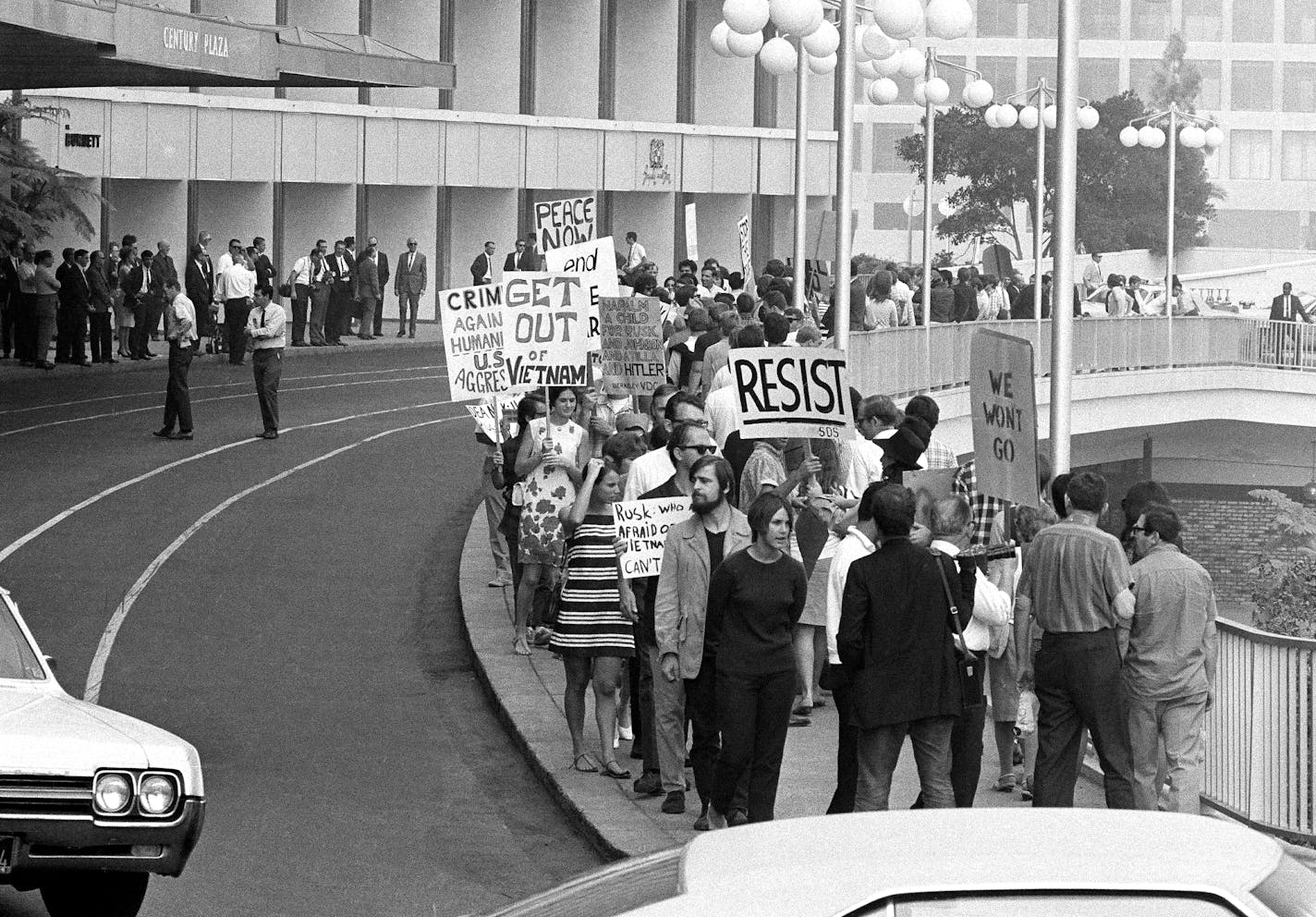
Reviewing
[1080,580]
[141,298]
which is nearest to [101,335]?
[141,298]

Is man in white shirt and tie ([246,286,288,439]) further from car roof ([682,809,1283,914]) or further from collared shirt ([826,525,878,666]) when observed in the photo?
car roof ([682,809,1283,914])

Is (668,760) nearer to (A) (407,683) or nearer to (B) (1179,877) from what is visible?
(A) (407,683)

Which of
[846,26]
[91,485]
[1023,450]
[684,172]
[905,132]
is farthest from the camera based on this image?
[905,132]

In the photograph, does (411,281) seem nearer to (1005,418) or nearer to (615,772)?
(615,772)

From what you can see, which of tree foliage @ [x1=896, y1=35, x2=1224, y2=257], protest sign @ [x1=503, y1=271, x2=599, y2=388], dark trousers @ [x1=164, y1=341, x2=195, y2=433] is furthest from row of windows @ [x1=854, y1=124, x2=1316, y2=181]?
protest sign @ [x1=503, y1=271, x2=599, y2=388]

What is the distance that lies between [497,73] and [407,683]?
42.1m

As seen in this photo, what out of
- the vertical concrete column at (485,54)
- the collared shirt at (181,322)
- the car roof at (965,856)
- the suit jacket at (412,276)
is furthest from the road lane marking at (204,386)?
the car roof at (965,856)

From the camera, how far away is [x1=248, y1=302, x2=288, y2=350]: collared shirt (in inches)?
971

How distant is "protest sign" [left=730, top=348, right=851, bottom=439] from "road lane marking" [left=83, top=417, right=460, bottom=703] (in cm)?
471

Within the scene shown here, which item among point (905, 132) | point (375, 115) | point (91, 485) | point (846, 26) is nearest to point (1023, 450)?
point (846, 26)

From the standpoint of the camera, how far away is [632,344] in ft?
54.9

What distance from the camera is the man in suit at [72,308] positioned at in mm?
31766

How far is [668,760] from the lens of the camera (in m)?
10.7

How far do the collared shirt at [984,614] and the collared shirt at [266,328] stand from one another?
15.7 meters
